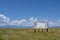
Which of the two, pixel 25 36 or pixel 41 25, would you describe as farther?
pixel 41 25

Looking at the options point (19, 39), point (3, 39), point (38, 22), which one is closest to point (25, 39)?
point (19, 39)

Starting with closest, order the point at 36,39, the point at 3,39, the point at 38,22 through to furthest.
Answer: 1. the point at 3,39
2. the point at 36,39
3. the point at 38,22

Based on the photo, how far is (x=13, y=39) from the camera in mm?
20094

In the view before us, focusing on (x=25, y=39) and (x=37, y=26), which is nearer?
(x=25, y=39)

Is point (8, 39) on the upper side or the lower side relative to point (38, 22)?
lower

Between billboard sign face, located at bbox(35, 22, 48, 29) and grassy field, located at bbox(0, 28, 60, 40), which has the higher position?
billboard sign face, located at bbox(35, 22, 48, 29)

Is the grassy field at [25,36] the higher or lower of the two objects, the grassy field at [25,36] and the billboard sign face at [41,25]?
the lower

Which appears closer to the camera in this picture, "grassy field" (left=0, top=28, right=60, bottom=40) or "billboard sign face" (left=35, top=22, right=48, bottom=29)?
"grassy field" (left=0, top=28, right=60, bottom=40)

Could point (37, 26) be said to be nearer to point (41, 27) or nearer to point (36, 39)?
point (41, 27)

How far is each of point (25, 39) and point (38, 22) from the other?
66.1 ft

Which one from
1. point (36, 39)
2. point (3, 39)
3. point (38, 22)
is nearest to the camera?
point (3, 39)

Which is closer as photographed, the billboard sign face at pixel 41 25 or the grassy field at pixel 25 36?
the grassy field at pixel 25 36

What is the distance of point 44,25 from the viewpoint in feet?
134

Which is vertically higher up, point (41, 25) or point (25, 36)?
point (41, 25)
